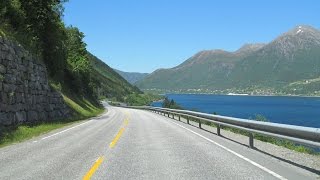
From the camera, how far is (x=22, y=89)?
28875mm

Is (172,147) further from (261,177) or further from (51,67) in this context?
(51,67)

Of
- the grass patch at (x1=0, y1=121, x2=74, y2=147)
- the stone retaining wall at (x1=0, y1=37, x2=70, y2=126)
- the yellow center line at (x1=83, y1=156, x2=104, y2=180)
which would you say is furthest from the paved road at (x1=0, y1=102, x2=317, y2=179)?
the stone retaining wall at (x1=0, y1=37, x2=70, y2=126)

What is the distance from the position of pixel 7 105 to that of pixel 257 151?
15213mm

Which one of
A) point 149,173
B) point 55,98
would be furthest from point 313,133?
point 55,98

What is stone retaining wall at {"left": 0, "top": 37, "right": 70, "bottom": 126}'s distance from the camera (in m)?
25.2

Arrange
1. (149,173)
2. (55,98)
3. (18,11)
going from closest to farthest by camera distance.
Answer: (149,173), (18,11), (55,98)

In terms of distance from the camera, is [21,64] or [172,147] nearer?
[172,147]

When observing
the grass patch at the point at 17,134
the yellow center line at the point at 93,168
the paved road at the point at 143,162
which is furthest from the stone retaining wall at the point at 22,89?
the yellow center line at the point at 93,168

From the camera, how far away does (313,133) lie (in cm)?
1070

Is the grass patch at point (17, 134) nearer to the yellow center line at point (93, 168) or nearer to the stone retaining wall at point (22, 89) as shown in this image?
the stone retaining wall at point (22, 89)

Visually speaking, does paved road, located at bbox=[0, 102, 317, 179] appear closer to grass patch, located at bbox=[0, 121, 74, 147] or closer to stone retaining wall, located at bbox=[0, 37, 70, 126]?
grass patch, located at bbox=[0, 121, 74, 147]

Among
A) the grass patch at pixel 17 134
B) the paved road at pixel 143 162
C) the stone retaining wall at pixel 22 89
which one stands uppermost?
Answer: the stone retaining wall at pixel 22 89

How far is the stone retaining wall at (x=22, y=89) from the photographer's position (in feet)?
82.7

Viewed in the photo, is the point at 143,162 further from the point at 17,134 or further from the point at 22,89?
the point at 22,89
